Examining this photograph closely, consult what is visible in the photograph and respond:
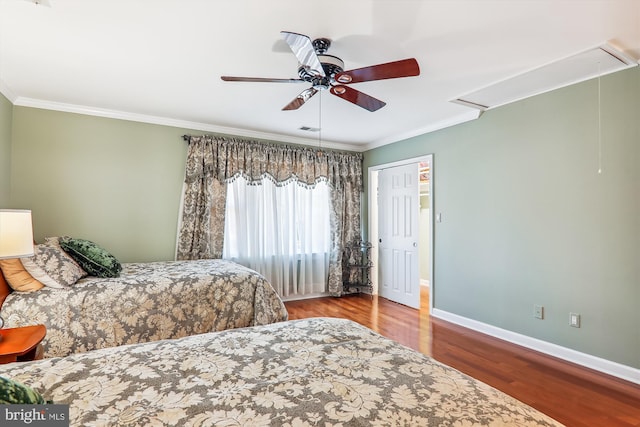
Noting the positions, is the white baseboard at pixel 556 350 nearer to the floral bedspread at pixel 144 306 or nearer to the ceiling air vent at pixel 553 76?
the floral bedspread at pixel 144 306

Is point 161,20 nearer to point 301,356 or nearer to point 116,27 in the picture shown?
point 116,27

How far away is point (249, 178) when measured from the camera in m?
4.64

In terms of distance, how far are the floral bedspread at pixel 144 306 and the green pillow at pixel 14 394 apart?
81.3 inches

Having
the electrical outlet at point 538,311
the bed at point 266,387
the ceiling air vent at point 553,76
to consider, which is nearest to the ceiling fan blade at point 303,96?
the ceiling air vent at point 553,76

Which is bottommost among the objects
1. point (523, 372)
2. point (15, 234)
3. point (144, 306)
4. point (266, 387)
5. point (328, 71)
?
point (523, 372)

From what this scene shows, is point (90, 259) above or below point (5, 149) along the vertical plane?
below

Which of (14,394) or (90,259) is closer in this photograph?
(14,394)

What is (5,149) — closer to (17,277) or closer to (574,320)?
(17,277)

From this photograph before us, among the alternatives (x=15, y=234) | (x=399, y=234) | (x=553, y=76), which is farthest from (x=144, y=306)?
(x=553, y=76)

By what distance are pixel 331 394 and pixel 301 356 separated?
1.09ft

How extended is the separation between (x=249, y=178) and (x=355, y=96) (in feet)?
8.23

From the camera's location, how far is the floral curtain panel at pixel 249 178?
4.27 m

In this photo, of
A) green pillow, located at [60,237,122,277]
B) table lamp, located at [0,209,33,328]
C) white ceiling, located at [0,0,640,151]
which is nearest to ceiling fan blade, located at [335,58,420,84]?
white ceiling, located at [0,0,640,151]

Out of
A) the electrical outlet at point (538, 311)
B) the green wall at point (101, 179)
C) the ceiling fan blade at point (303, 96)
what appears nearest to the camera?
the ceiling fan blade at point (303, 96)
